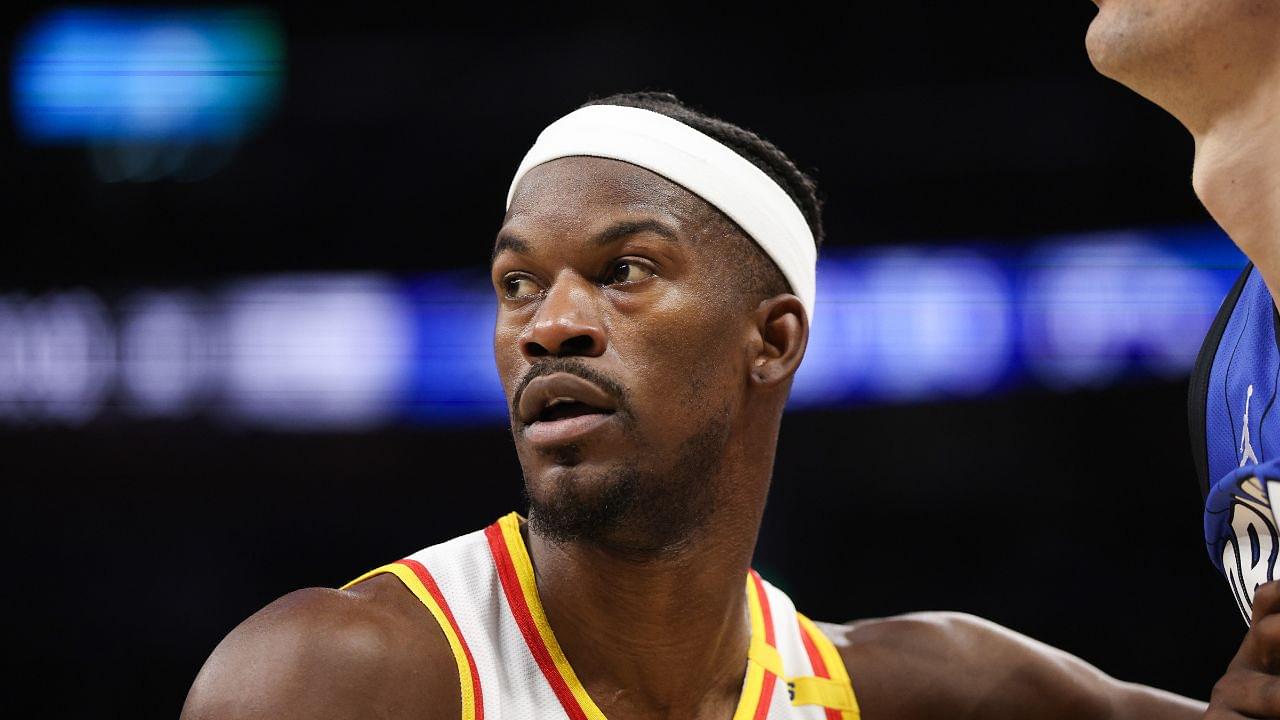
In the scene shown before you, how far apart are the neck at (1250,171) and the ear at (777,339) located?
899 mm

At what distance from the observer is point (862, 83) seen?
466 cm

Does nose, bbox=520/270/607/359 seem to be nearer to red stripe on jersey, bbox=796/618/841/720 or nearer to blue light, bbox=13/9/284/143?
red stripe on jersey, bbox=796/618/841/720

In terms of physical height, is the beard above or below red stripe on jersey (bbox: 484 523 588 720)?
above

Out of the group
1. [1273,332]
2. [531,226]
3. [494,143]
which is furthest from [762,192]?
[494,143]

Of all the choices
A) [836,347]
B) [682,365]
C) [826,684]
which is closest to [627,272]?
[682,365]

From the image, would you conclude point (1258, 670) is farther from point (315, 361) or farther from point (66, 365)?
point (66, 365)

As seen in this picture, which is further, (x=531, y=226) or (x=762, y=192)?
(x=762, y=192)

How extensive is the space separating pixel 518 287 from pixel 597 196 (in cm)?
19

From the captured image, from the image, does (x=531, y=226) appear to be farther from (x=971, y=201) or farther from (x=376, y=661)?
(x=971, y=201)

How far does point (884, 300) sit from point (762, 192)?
2278 millimetres

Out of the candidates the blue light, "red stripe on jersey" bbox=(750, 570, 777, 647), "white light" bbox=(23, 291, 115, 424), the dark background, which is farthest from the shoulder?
the blue light

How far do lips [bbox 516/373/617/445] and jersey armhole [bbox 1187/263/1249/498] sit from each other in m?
0.79

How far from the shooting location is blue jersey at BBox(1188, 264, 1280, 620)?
4.85ft

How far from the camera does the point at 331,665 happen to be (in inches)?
71.4
